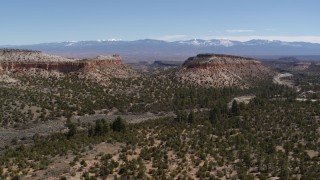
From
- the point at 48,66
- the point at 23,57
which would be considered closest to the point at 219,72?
the point at 48,66

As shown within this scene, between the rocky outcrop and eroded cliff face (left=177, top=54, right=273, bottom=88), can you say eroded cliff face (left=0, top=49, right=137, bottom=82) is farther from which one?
eroded cliff face (left=177, top=54, right=273, bottom=88)

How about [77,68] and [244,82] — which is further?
[244,82]

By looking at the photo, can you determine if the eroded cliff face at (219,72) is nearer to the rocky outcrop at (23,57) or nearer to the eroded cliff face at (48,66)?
the eroded cliff face at (48,66)

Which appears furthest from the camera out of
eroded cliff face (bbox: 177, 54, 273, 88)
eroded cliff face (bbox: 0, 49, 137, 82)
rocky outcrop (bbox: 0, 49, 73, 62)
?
eroded cliff face (bbox: 177, 54, 273, 88)

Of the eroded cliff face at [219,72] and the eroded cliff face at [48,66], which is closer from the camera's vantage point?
the eroded cliff face at [48,66]

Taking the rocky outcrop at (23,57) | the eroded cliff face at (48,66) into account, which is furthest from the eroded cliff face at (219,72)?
the rocky outcrop at (23,57)

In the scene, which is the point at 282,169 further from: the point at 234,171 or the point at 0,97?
the point at 0,97

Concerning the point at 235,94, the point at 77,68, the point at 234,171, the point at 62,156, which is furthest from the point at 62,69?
the point at 234,171

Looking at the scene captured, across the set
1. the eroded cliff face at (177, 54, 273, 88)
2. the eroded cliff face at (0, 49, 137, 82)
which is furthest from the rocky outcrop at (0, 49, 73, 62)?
the eroded cliff face at (177, 54, 273, 88)
